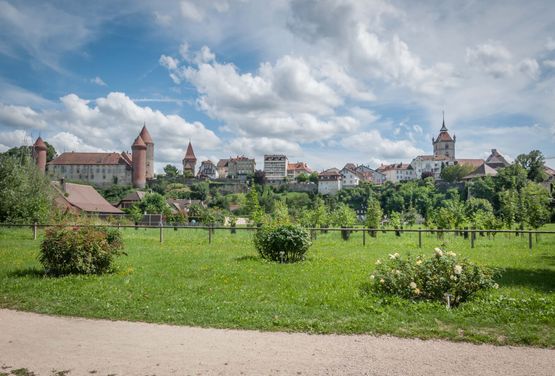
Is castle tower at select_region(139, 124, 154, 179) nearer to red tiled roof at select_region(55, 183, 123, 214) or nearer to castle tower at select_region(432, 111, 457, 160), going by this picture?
red tiled roof at select_region(55, 183, 123, 214)

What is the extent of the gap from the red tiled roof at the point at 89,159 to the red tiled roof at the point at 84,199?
63.0 meters

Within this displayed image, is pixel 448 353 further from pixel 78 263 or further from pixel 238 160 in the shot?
pixel 238 160

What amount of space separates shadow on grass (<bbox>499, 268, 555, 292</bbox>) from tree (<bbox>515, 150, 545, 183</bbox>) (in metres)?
91.0

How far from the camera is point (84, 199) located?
60156 millimetres

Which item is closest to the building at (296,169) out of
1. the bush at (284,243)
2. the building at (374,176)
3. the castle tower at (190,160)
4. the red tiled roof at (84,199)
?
the building at (374,176)

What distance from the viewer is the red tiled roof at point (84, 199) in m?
56.6

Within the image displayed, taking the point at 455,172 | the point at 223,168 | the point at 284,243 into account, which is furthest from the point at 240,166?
the point at 284,243

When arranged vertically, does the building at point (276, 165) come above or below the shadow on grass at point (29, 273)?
above

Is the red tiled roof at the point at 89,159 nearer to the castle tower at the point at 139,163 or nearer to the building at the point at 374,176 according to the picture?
the castle tower at the point at 139,163

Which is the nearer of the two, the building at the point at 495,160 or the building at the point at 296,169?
the building at the point at 495,160

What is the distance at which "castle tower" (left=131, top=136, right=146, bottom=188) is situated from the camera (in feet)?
387

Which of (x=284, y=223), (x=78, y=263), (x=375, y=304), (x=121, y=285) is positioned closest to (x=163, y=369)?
(x=375, y=304)

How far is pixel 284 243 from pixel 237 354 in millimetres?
8726

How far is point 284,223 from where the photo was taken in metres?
15.5
